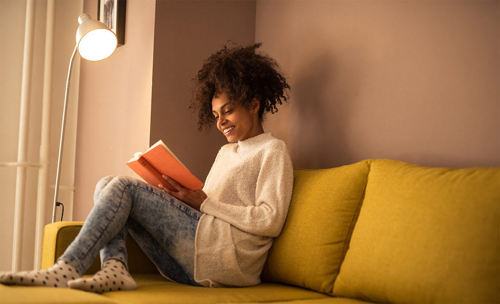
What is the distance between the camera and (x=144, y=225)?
1811 mm

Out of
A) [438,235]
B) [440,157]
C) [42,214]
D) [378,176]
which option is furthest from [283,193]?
[42,214]

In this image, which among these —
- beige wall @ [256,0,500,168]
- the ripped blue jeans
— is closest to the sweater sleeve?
the ripped blue jeans

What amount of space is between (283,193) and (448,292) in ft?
2.47

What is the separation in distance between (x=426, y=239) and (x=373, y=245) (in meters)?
0.18

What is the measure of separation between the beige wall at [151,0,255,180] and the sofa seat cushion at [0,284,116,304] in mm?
1320

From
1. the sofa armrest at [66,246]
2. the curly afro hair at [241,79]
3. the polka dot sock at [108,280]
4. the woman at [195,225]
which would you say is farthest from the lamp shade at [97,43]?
the polka dot sock at [108,280]

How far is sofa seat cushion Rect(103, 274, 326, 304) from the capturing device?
4.63ft

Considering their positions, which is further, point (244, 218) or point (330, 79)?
point (330, 79)

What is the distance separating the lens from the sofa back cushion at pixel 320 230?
1.59 meters

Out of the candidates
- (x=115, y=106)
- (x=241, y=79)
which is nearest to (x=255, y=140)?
(x=241, y=79)

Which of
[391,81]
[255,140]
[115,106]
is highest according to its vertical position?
[391,81]

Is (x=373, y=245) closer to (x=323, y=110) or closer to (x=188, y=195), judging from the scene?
(x=188, y=195)

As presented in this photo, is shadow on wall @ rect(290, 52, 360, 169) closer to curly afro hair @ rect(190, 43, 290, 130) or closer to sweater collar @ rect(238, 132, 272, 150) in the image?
curly afro hair @ rect(190, 43, 290, 130)

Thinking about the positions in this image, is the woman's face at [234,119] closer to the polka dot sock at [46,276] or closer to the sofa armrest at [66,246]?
the sofa armrest at [66,246]
